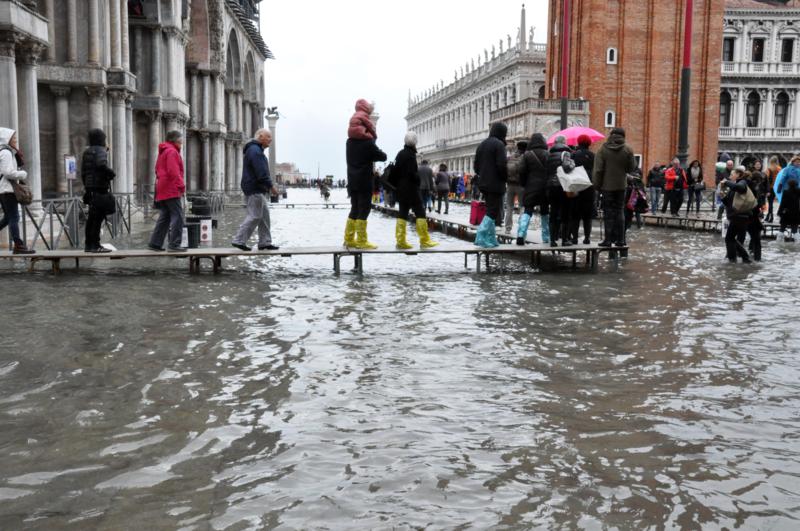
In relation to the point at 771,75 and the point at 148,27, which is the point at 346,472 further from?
the point at 771,75

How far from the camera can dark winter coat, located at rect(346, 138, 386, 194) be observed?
1160 centimetres

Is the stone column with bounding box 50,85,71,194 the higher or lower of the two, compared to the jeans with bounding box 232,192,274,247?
higher

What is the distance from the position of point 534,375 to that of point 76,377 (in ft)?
10.4

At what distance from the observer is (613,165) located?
12750 millimetres

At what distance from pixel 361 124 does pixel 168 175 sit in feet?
9.22

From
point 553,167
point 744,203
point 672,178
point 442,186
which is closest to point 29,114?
point 553,167

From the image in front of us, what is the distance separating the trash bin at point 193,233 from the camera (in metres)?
12.2

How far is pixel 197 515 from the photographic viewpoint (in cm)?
350

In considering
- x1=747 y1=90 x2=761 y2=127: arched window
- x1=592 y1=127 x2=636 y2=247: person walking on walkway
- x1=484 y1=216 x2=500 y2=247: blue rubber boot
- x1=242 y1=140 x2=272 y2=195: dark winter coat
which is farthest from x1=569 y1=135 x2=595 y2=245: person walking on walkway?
x1=747 y1=90 x2=761 y2=127: arched window

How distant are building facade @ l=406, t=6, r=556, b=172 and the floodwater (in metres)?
39.7

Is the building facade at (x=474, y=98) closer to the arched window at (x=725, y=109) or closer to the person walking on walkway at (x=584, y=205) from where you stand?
the arched window at (x=725, y=109)

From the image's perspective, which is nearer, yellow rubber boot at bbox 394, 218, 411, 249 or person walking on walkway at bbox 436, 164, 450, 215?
yellow rubber boot at bbox 394, 218, 411, 249

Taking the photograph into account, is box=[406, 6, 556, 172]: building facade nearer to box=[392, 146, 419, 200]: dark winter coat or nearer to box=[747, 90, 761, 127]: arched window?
box=[747, 90, 761, 127]: arched window

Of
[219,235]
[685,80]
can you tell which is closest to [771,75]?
[685,80]
